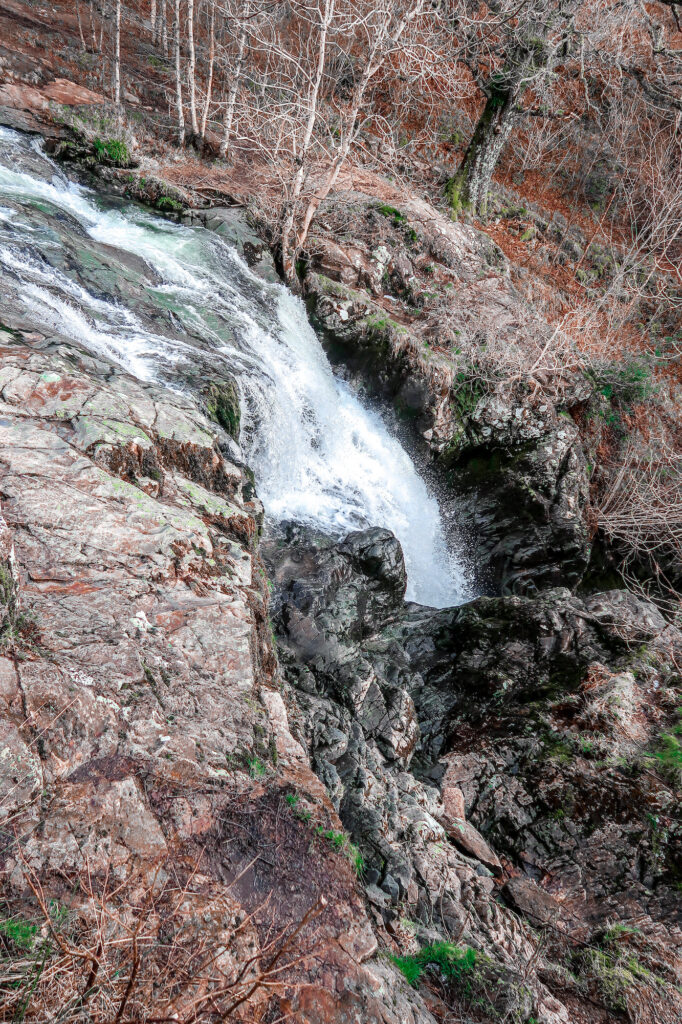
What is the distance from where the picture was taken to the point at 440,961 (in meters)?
2.84

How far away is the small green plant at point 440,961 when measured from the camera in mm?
2691

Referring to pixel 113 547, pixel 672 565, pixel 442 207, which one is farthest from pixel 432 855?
pixel 442 207

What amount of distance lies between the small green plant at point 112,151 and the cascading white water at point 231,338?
885 millimetres

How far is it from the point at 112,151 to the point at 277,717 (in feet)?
32.3

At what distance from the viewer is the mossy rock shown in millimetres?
5840

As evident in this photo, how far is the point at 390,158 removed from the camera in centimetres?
1260

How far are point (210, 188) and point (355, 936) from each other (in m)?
10.5

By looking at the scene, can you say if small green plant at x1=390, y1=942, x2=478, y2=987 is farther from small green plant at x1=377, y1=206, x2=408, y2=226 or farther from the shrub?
small green plant at x1=377, y1=206, x2=408, y2=226

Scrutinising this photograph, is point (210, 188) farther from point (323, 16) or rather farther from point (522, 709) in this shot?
point (522, 709)

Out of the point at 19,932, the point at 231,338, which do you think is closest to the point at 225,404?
the point at 231,338

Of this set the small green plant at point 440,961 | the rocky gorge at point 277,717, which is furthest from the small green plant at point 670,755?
the small green plant at point 440,961

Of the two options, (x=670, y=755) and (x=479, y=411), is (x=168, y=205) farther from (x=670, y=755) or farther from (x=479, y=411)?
(x=670, y=755)

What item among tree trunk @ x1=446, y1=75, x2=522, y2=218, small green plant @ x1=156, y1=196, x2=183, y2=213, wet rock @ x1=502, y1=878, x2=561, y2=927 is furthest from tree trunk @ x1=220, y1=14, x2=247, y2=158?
wet rock @ x1=502, y1=878, x2=561, y2=927

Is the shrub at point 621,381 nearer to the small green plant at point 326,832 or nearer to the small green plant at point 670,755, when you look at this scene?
the small green plant at point 670,755
